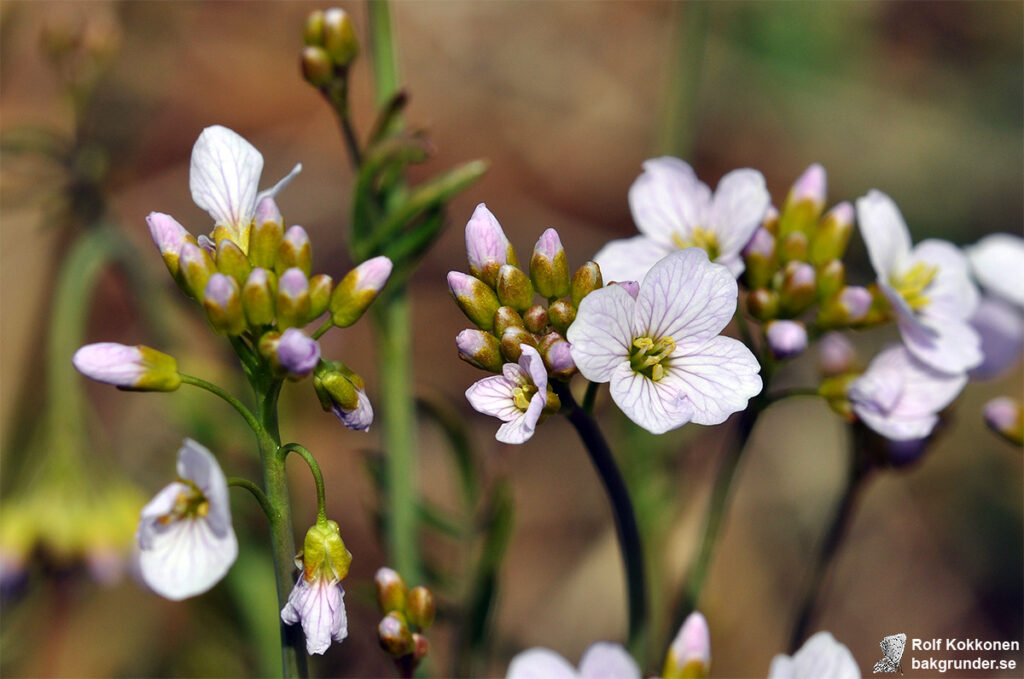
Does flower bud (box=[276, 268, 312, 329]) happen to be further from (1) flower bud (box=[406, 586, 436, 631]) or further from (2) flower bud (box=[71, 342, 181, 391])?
(1) flower bud (box=[406, 586, 436, 631])

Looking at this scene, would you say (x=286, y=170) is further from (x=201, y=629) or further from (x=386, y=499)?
(x=386, y=499)

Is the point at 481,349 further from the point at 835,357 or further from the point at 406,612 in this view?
the point at 835,357

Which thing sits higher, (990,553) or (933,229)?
(933,229)

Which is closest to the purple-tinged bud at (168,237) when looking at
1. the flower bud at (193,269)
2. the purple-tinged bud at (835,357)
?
the flower bud at (193,269)

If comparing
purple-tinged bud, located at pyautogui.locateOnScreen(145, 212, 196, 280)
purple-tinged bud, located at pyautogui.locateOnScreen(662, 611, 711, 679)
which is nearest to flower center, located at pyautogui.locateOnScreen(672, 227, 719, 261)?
purple-tinged bud, located at pyautogui.locateOnScreen(662, 611, 711, 679)

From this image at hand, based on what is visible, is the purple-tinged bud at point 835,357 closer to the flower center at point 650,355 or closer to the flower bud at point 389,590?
the flower center at point 650,355

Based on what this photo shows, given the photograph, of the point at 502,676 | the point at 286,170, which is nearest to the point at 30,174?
the point at 286,170
